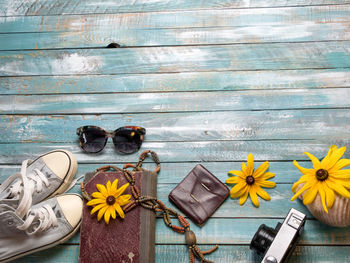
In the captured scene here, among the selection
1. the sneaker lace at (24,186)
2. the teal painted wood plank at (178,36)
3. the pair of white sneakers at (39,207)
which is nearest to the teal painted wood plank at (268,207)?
the pair of white sneakers at (39,207)

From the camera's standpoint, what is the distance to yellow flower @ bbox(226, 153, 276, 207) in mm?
1135

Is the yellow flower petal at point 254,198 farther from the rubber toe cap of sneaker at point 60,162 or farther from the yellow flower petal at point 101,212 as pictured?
the rubber toe cap of sneaker at point 60,162

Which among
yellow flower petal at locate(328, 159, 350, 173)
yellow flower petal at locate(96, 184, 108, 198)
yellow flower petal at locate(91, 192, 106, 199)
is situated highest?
yellow flower petal at locate(328, 159, 350, 173)

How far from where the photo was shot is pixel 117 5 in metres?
1.40

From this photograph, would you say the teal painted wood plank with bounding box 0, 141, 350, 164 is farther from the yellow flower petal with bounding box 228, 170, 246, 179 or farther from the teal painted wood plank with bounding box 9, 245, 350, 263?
the teal painted wood plank with bounding box 9, 245, 350, 263

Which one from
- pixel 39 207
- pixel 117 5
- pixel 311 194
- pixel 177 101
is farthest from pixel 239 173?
pixel 117 5

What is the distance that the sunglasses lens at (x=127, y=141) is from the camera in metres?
1.22

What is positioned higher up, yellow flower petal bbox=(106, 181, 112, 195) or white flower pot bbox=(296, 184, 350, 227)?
yellow flower petal bbox=(106, 181, 112, 195)

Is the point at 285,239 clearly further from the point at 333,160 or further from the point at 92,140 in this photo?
the point at 92,140

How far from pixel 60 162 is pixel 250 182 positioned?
705 mm

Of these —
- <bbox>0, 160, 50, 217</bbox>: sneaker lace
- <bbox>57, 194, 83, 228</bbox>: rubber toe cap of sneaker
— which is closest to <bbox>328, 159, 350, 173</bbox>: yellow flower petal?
<bbox>57, 194, 83, 228</bbox>: rubber toe cap of sneaker

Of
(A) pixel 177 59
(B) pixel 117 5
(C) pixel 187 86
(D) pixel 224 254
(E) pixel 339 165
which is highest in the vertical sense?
(B) pixel 117 5

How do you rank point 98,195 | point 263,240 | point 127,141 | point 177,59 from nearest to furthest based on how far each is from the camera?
point 263,240, point 98,195, point 127,141, point 177,59

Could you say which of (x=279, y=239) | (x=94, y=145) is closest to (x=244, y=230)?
(x=279, y=239)
